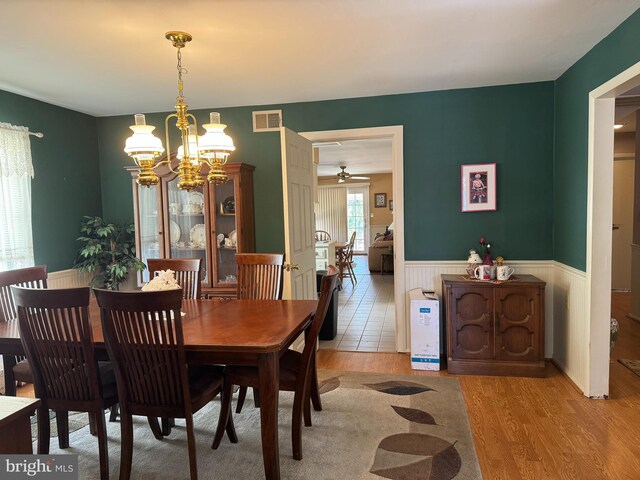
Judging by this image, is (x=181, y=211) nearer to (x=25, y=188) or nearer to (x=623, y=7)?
(x=25, y=188)

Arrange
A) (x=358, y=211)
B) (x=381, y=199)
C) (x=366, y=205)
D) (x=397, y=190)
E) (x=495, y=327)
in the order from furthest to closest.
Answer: (x=358, y=211) → (x=366, y=205) → (x=381, y=199) → (x=397, y=190) → (x=495, y=327)

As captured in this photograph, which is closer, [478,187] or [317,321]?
[317,321]

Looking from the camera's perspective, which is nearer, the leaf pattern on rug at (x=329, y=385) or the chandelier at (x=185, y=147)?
the chandelier at (x=185, y=147)

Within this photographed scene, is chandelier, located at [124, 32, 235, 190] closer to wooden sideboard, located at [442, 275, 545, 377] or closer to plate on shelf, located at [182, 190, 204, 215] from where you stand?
plate on shelf, located at [182, 190, 204, 215]

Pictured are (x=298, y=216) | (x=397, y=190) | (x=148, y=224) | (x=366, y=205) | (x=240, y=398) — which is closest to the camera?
(x=240, y=398)

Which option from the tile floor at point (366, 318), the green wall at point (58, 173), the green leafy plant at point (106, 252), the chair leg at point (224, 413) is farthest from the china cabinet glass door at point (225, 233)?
the chair leg at point (224, 413)

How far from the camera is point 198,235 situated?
416cm

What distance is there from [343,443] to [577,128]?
109 inches

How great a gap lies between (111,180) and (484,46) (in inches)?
150

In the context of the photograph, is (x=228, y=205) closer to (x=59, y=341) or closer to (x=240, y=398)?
(x=240, y=398)

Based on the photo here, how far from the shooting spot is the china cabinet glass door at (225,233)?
4.06 meters

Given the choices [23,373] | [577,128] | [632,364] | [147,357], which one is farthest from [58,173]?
[632,364]

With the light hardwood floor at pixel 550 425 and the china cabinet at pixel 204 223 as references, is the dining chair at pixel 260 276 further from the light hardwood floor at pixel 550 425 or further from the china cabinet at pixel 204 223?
the light hardwood floor at pixel 550 425

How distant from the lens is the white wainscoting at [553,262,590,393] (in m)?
3.06
